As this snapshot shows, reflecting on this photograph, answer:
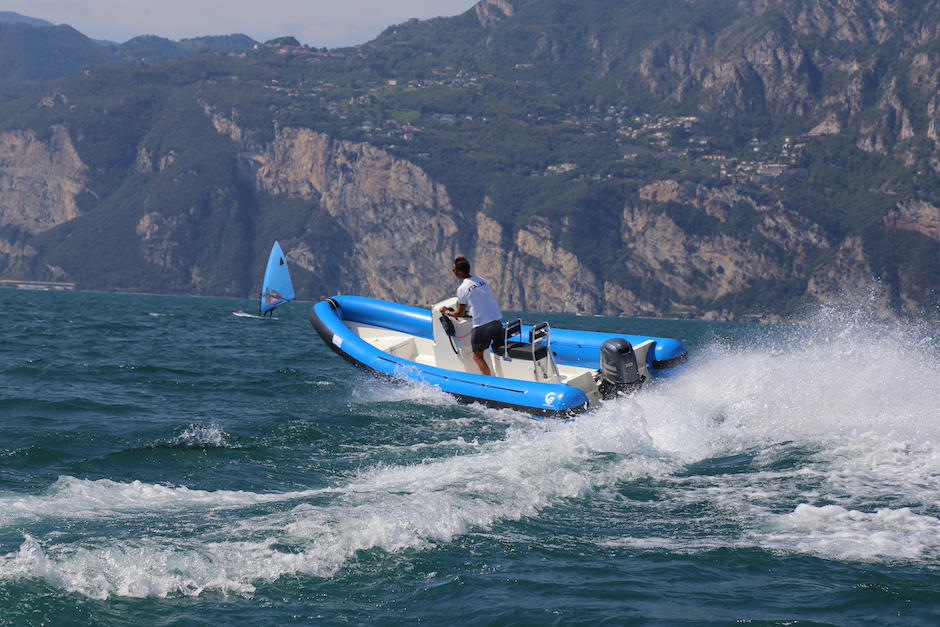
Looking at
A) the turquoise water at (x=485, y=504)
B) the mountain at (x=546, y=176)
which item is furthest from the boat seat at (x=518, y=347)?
the mountain at (x=546, y=176)

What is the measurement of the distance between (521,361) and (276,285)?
653cm

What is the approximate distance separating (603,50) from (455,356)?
198 m

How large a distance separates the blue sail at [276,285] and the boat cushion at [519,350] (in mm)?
5982

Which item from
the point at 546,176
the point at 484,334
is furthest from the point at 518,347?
the point at 546,176

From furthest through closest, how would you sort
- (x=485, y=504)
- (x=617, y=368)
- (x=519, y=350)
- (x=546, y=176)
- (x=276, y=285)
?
(x=546, y=176), (x=276, y=285), (x=519, y=350), (x=617, y=368), (x=485, y=504)

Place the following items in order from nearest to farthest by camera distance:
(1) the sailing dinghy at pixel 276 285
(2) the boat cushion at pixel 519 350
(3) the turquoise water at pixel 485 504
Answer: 1. (3) the turquoise water at pixel 485 504
2. (2) the boat cushion at pixel 519 350
3. (1) the sailing dinghy at pixel 276 285

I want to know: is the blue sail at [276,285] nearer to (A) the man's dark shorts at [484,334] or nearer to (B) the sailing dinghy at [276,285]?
(B) the sailing dinghy at [276,285]

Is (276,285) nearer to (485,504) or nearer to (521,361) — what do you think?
(521,361)

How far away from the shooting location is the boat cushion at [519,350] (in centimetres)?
1062

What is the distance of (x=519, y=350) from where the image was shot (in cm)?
1074

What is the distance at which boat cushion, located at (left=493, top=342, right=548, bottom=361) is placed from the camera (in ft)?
34.8

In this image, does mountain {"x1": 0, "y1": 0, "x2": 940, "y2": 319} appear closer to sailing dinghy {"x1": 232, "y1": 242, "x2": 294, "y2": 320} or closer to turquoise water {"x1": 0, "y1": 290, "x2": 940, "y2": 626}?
sailing dinghy {"x1": 232, "y1": 242, "x2": 294, "y2": 320}

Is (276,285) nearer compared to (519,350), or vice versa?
(519,350)

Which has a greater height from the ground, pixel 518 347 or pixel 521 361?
pixel 518 347
